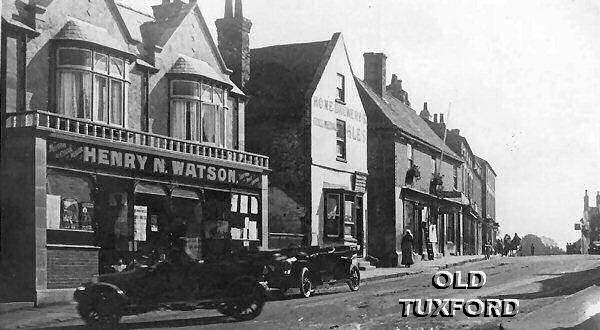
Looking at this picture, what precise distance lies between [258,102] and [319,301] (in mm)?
10613

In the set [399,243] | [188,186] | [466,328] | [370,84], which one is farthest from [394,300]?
[370,84]

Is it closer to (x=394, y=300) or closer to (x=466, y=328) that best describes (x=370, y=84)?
(x=394, y=300)

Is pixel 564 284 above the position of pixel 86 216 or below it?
below

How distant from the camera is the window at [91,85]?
52.2ft

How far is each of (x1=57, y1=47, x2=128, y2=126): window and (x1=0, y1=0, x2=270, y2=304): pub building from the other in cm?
2

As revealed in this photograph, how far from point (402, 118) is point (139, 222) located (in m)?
21.1

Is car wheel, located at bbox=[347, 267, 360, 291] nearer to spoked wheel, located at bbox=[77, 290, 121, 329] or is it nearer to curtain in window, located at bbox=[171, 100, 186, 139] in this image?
curtain in window, located at bbox=[171, 100, 186, 139]

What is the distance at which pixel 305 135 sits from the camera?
25.1 metres

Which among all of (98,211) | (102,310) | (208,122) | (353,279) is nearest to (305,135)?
(208,122)

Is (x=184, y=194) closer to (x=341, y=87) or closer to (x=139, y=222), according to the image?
(x=139, y=222)

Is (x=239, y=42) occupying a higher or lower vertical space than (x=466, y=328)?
higher

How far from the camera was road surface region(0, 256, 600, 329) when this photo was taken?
11.8 meters

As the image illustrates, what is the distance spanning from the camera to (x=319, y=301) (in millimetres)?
15711

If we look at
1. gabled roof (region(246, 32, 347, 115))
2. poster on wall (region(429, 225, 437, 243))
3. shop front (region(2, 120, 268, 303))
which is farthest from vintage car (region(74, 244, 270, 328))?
poster on wall (region(429, 225, 437, 243))
